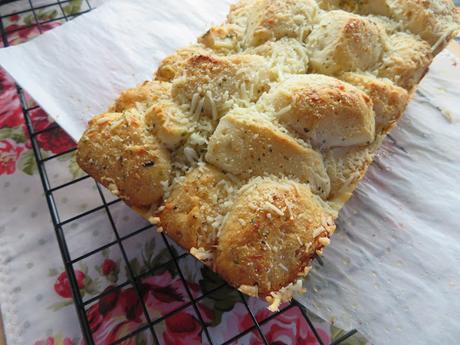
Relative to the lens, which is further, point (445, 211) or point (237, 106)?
point (445, 211)

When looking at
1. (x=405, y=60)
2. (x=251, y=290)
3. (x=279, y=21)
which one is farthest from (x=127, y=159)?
(x=405, y=60)

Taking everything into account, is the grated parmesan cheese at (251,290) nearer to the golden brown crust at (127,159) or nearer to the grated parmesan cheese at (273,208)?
the grated parmesan cheese at (273,208)

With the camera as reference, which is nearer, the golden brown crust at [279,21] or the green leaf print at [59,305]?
the green leaf print at [59,305]

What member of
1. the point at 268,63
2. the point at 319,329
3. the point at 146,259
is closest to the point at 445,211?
the point at 319,329

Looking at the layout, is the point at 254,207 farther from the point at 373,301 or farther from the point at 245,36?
the point at 245,36

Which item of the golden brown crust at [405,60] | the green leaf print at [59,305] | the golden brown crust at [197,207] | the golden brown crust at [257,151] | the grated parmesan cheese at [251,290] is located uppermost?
the golden brown crust at [405,60]

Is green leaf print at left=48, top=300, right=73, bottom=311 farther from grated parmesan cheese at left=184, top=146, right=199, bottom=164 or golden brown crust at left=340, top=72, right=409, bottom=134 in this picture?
golden brown crust at left=340, top=72, right=409, bottom=134

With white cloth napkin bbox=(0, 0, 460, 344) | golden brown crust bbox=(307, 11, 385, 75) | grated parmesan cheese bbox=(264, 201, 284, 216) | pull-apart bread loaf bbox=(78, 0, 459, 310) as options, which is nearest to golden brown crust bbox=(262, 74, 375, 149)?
pull-apart bread loaf bbox=(78, 0, 459, 310)

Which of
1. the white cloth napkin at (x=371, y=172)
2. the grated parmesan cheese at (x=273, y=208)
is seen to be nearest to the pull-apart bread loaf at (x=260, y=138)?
the grated parmesan cheese at (x=273, y=208)
